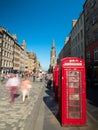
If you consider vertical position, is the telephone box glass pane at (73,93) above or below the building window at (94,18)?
below

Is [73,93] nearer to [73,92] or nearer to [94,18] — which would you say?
[73,92]

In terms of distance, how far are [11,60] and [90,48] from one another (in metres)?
42.7

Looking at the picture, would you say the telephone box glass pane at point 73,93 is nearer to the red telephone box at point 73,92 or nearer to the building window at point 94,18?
the red telephone box at point 73,92

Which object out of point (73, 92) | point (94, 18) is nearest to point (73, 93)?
point (73, 92)

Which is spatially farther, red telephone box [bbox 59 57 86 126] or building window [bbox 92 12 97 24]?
building window [bbox 92 12 97 24]

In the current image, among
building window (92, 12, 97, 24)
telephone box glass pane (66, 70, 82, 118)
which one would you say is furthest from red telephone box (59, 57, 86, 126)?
building window (92, 12, 97, 24)

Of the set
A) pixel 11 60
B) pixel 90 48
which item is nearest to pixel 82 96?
pixel 90 48

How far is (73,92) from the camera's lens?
7898mm

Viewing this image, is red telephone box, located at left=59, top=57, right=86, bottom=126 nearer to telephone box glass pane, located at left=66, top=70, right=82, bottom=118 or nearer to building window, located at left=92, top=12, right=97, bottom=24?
telephone box glass pane, located at left=66, top=70, right=82, bottom=118

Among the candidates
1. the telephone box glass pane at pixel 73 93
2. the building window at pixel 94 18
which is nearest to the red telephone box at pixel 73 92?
the telephone box glass pane at pixel 73 93

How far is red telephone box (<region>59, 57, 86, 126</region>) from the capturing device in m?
7.81

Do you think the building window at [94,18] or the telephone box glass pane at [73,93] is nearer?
the telephone box glass pane at [73,93]

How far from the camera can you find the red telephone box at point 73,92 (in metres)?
7.81

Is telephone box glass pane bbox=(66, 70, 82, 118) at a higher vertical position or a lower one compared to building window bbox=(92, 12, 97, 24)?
lower
